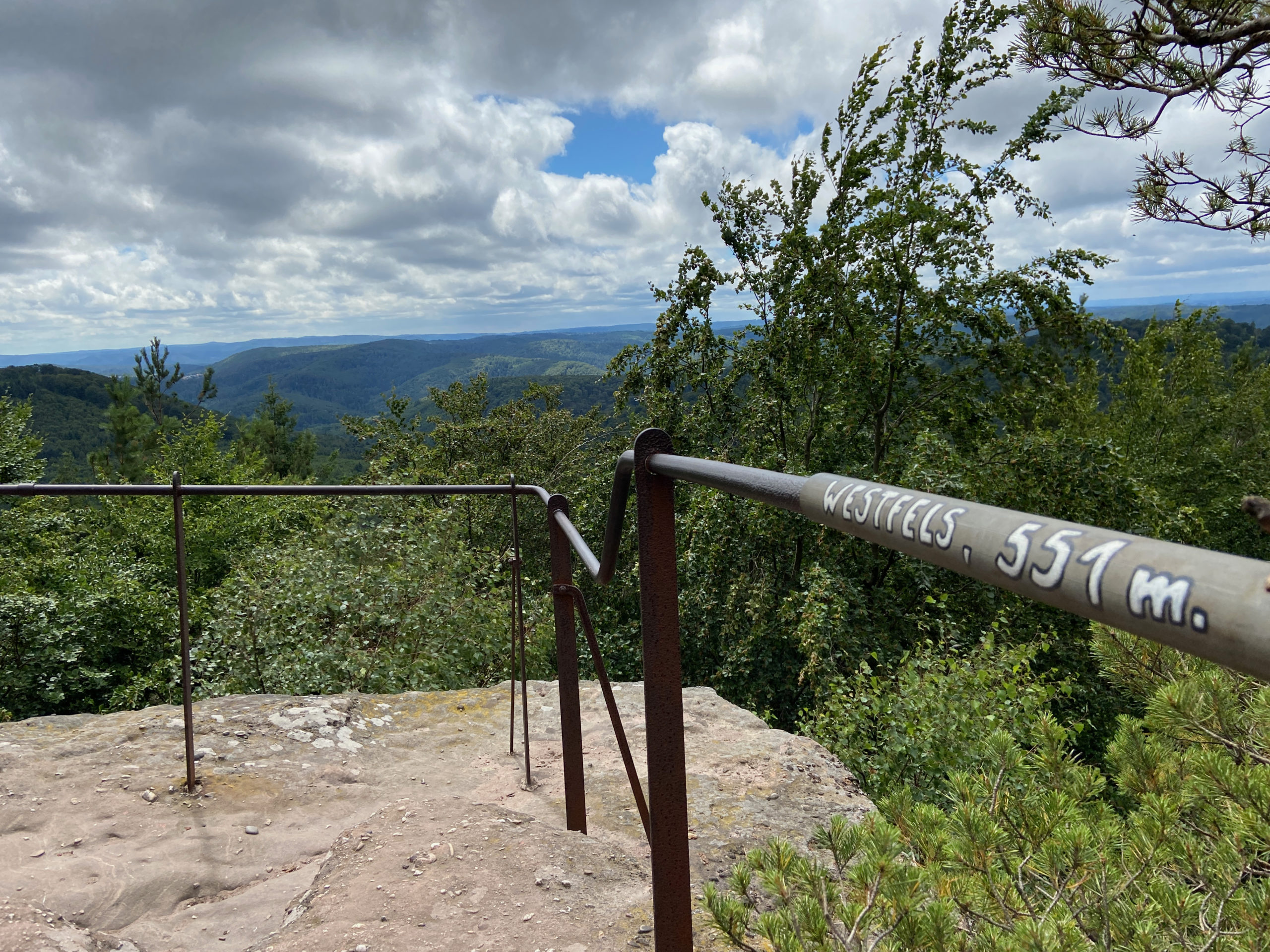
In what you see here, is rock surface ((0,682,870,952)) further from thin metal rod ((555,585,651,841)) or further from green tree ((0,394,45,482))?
green tree ((0,394,45,482))

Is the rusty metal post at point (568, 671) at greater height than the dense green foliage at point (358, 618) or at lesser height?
greater

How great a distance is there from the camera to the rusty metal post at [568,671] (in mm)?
2330

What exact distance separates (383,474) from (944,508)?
42.0 feet

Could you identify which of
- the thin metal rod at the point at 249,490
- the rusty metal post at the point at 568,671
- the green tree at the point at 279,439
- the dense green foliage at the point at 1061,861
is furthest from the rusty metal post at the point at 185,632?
the green tree at the point at 279,439

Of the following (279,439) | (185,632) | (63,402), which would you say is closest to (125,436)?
(279,439)

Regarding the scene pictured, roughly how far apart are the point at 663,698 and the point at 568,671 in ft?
4.56

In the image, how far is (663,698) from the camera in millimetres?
1099

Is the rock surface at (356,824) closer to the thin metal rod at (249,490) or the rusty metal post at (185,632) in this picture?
the rusty metal post at (185,632)

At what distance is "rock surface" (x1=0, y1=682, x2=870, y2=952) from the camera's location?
1818mm

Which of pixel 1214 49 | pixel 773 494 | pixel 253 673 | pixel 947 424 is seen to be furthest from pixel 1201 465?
pixel 773 494

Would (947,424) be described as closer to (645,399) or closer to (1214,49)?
(645,399)

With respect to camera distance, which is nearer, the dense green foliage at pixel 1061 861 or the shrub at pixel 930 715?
the dense green foliage at pixel 1061 861

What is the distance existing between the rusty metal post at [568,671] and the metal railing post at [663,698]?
1.17 meters

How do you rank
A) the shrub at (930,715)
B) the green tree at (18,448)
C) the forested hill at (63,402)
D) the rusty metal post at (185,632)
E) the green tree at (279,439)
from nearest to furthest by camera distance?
1. the rusty metal post at (185,632)
2. the shrub at (930,715)
3. the green tree at (18,448)
4. the green tree at (279,439)
5. the forested hill at (63,402)
